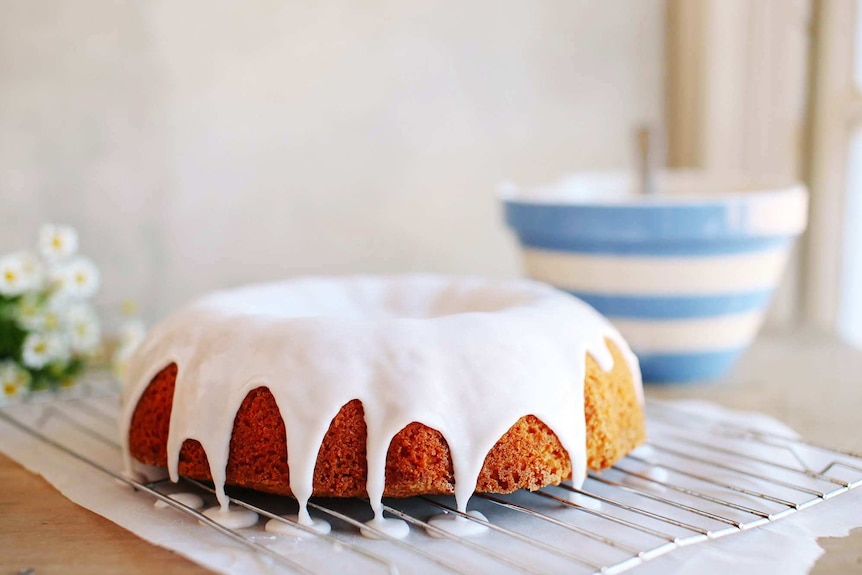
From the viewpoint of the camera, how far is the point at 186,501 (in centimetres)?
82

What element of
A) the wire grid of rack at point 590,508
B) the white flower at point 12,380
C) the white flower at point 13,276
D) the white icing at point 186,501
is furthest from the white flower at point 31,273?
the white icing at point 186,501

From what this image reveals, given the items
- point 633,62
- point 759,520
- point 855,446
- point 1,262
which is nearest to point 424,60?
point 633,62

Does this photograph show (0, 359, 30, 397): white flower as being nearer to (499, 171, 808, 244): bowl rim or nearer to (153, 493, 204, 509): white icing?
(153, 493, 204, 509): white icing

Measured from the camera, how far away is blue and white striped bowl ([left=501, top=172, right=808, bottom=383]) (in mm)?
1175

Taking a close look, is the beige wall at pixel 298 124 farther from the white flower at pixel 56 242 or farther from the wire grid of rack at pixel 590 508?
the wire grid of rack at pixel 590 508

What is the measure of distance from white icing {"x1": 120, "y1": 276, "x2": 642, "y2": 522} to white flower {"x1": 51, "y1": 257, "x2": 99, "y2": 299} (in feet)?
1.30

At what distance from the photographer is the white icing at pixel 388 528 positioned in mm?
744

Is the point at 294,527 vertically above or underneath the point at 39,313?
underneath

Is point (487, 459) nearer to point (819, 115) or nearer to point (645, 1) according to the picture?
point (819, 115)

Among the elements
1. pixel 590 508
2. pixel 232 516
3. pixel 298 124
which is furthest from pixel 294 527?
pixel 298 124

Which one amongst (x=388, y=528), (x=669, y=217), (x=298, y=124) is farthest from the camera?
(x=298, y=124)

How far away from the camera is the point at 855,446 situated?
103 cm

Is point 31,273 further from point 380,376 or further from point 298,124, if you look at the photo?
point 380,376

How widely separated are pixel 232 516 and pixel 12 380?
0.59 metres
